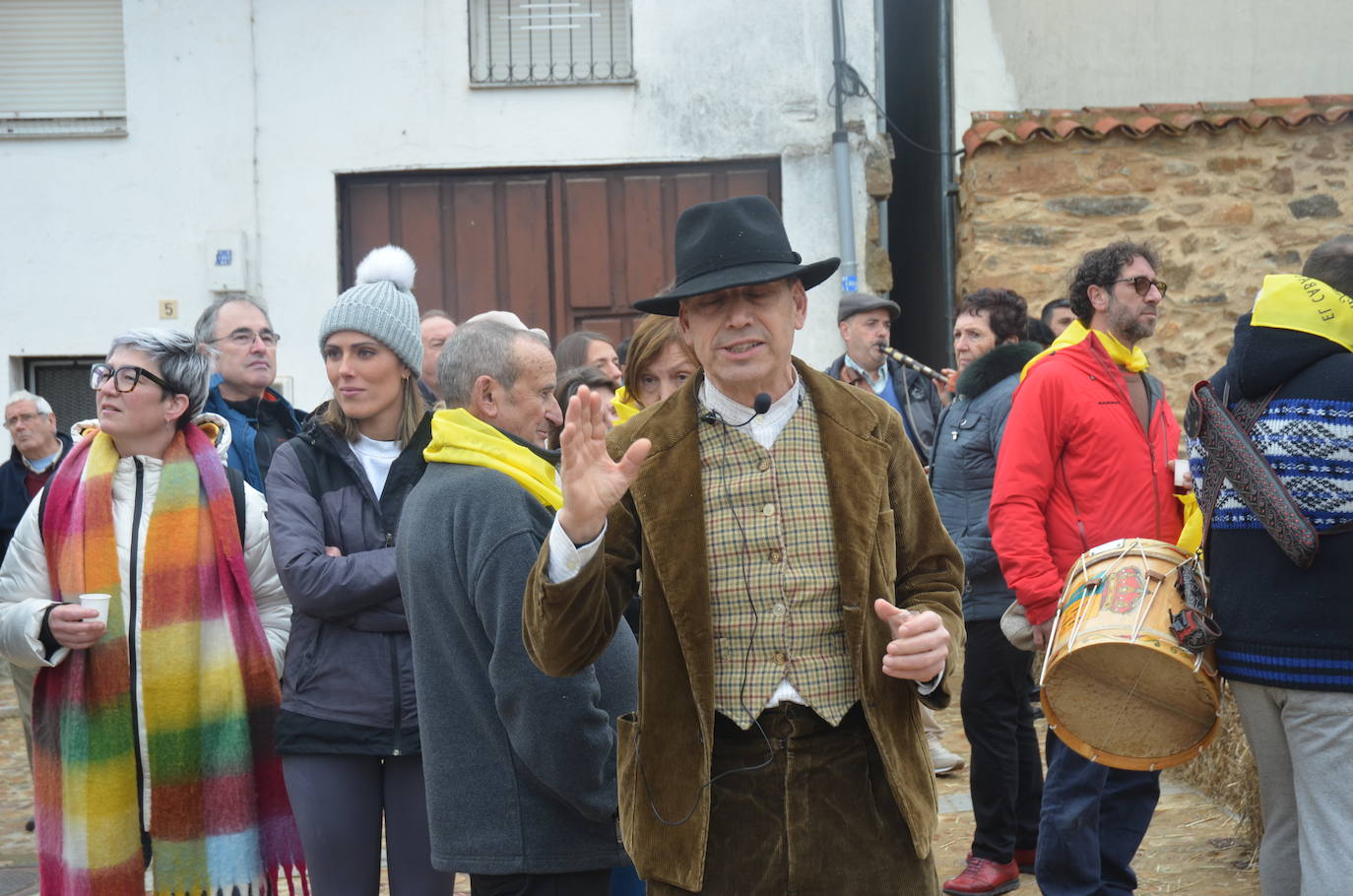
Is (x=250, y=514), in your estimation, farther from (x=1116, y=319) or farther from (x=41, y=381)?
(x=41, y=381)

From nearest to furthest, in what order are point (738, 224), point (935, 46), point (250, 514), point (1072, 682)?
point (738, 224) < point (1072, 682) < point (250, 514) < point (935, 46)

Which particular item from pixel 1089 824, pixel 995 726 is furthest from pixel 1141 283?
pixel 1089 824

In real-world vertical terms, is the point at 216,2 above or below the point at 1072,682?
above

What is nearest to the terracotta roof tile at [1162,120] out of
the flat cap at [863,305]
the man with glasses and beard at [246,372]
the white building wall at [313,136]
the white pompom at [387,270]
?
the white building wall at [313,136]

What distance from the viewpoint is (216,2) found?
32.3 ft

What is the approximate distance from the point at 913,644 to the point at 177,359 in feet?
8.31

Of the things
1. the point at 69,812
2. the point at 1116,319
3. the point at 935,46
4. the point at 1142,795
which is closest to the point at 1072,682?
the point at 1142,795

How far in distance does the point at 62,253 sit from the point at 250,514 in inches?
273

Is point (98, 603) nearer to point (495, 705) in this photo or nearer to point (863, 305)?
point (495, 705)

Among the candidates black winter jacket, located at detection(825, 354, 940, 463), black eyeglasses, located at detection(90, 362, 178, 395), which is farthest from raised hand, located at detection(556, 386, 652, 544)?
black winter jacket, located at detection(825, 354, 940, 463)

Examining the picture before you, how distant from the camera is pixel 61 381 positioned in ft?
33.7

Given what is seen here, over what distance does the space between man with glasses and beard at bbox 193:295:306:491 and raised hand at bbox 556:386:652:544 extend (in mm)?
2717

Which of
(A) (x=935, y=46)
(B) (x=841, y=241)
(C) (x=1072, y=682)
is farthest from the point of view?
(A) (x=935, y=46)

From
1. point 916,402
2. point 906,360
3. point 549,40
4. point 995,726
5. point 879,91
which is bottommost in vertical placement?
point 995,726
